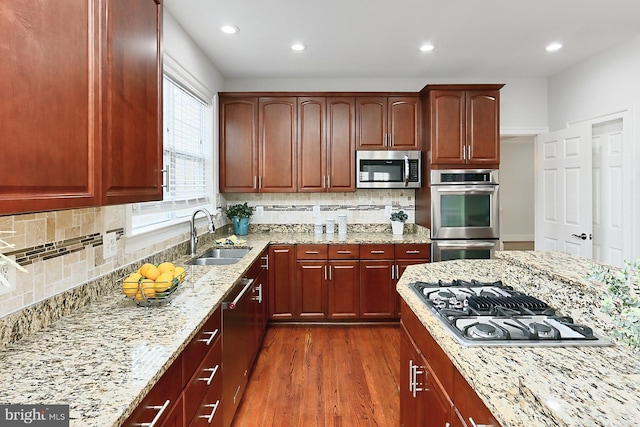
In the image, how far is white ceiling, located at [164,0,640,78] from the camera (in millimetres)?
2812

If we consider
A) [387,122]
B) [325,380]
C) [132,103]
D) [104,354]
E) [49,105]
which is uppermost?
[387,122]

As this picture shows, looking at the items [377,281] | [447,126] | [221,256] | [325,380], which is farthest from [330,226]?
[325,380]

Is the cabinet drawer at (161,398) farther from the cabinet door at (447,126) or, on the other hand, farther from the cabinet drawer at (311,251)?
the cabinet door at (447,126)

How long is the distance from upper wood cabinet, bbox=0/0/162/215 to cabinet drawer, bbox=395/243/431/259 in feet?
9.12

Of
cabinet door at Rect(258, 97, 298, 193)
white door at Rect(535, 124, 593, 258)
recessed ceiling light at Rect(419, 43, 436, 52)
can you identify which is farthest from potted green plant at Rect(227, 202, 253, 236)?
white door at Rect(535, 124, 593, 258)

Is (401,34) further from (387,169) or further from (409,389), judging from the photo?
(409,389)

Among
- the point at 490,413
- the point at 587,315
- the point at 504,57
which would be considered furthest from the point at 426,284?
the point at 504,57

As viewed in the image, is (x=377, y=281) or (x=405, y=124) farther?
(x=405, y=124)

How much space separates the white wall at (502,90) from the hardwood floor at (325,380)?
8.85 feet

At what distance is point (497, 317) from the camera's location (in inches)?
57.9

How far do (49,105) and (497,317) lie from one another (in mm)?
1608

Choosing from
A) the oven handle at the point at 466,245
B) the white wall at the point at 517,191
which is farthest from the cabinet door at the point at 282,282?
the white wall at the point at 517,191

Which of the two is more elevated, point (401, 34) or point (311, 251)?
point (401, 34)

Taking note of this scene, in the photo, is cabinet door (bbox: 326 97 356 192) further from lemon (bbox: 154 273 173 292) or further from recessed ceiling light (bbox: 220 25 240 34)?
lemon (bbox: 154 273 173 292)
